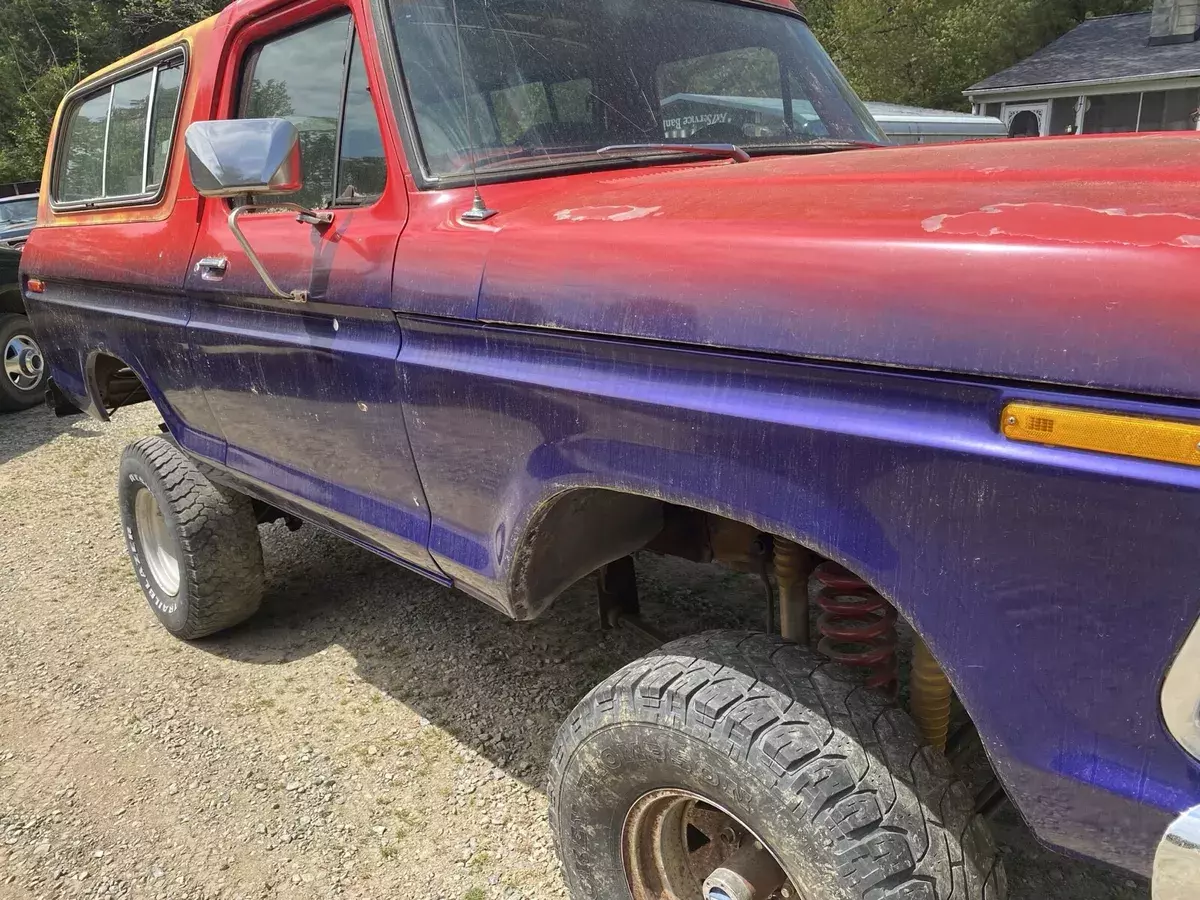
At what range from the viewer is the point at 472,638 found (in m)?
3.57

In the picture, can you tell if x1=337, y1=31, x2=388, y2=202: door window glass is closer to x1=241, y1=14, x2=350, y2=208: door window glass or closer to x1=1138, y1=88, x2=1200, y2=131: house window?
x1=241, y1=14, x2=350, y2=208: door window glass

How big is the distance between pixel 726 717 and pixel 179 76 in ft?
9.05

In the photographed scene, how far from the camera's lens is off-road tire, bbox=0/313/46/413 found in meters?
7.41

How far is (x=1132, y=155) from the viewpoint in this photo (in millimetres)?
1580

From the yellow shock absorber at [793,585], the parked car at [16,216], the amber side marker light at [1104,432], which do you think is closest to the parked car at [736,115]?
the yellow shock absorber at [793,585]

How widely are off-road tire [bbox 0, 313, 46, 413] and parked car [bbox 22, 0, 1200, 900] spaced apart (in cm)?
529

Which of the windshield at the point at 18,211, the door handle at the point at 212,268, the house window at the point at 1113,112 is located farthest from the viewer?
the house window at the point at 1113,112

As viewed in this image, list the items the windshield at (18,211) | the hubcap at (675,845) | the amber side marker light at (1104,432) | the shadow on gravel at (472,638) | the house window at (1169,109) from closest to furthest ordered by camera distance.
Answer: the amber side marker light at (1104,432), the hubcap at (675,845), the shadow on gravel at (472,638), the windshield at (18,211), the house window at (1169,109)

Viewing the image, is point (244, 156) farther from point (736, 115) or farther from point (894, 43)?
point (894, 43)

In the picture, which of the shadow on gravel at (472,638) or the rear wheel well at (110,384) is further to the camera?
the rear wheel well at (110,384)

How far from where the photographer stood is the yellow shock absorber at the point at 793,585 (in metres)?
1.93

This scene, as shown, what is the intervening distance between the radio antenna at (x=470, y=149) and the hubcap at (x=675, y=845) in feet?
3.97

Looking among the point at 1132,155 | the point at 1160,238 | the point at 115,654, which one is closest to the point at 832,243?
the point at 1160,238

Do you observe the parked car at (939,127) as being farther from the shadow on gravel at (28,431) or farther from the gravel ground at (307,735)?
the shadow on gravel at (28,431)
